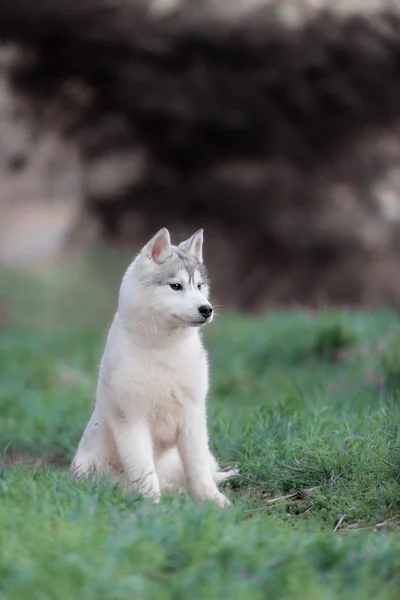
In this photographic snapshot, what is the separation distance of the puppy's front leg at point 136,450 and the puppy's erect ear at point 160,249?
76cm

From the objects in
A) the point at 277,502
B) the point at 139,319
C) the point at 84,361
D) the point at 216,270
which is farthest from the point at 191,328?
the point at 216,270

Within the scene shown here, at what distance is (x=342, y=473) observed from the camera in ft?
13.0

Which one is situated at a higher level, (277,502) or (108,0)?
(108,0)

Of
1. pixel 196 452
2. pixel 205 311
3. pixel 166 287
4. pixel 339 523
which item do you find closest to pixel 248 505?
pixel 196 452

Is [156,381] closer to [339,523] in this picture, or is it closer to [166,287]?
[166,287]

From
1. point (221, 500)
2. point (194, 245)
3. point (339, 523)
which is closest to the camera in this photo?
point (339, 523)

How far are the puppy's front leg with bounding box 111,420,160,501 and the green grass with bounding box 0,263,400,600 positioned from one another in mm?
157

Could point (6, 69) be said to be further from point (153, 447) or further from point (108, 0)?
point (153, 447)

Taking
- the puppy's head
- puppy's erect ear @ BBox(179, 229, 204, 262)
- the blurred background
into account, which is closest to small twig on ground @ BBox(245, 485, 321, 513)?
the puppy's head

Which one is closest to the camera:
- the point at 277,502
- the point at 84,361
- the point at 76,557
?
the point at 76,557

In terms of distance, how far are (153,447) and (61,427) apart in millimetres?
1839

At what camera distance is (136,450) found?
152 inches

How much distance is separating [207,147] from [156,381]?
25.7 ft

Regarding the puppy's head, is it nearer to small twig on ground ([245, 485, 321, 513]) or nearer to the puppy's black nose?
the puppy's black nose
